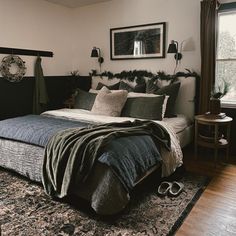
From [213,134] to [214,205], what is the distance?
1.30 metres

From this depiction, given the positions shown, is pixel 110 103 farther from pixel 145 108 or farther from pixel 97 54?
pixel 97 54

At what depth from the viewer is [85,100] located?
3.93 m

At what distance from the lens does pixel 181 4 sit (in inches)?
143

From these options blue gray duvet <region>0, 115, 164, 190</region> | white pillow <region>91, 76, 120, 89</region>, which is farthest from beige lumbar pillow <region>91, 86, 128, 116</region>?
white pillow <region>91, 76, 120, 89</region>

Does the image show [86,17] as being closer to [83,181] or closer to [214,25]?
[214,25]

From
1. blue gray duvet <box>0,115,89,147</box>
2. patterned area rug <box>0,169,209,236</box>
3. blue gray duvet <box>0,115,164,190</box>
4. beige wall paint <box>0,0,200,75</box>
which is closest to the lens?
patterned area rug <box>0,169,209,236</box>

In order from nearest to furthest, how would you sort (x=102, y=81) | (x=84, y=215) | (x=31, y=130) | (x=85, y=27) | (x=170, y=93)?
(x=84, y=215) → (x=31, y=130) → (x=170, y=93) → (x=102, y=81) → (x=85, y=27)

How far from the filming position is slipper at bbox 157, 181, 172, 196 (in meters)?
2.40

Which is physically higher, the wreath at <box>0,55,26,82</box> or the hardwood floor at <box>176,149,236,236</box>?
the wreath at <box>0,55,26,82</box>

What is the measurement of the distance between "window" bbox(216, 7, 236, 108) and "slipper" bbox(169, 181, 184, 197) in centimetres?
159

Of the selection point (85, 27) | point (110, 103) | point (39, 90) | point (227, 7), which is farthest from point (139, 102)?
point (85, 27)

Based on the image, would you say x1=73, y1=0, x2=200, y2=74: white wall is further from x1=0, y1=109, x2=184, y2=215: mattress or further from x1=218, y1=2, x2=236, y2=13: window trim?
x1=0, y1=109, x2=184, y2=215: mattress

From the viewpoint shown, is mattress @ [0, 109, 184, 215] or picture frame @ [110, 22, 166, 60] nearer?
mattress @ [0, 109, 184, 215]


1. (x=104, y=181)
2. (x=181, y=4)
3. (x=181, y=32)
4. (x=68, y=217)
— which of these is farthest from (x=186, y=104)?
(x=68, y=217)
